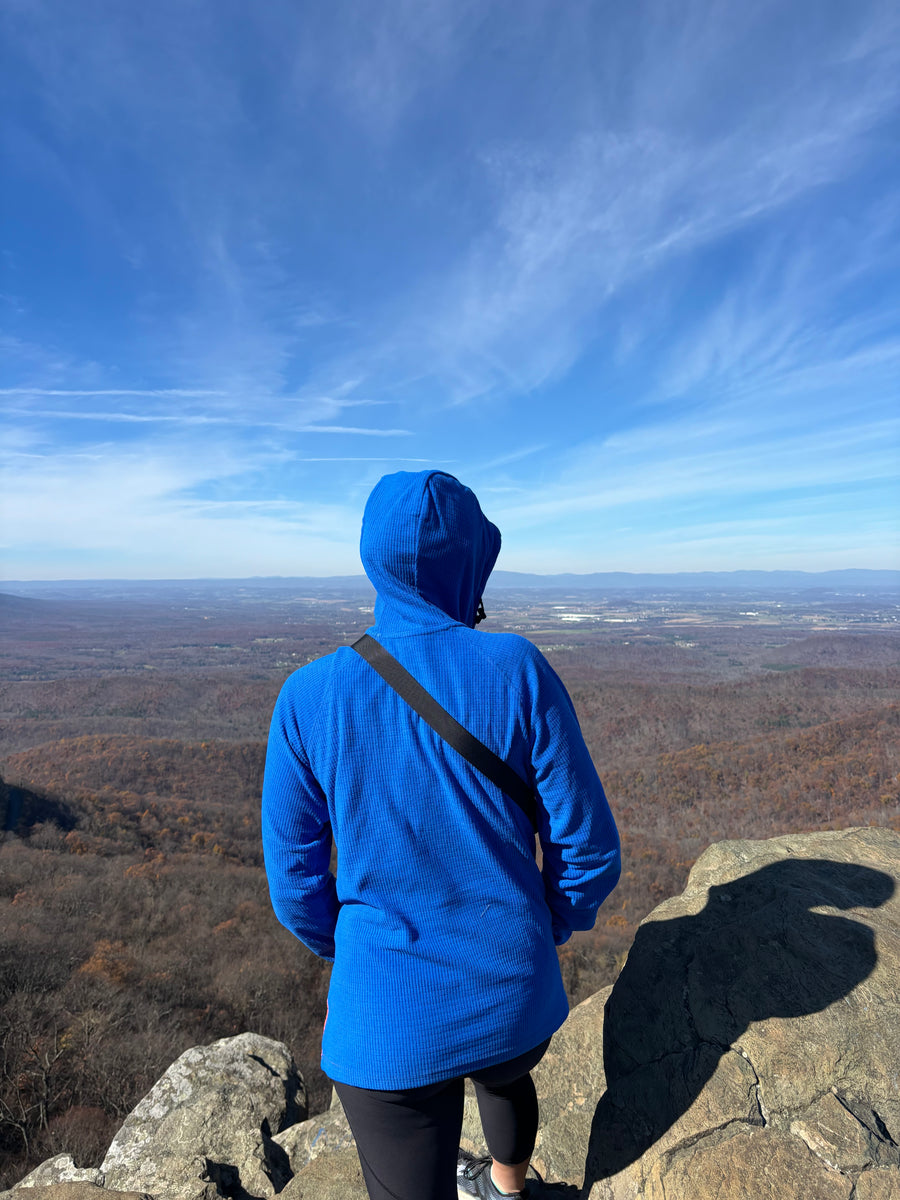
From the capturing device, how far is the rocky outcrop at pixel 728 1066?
6.39 ft

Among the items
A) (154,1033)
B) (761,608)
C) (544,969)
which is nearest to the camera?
(544,969)

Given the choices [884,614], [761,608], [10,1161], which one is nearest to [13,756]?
[10,1161]

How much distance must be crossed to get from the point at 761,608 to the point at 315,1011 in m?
180

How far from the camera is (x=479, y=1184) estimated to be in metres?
2.23

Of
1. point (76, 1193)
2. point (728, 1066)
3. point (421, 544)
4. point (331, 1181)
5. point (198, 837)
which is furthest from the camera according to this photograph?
point (198, 837)

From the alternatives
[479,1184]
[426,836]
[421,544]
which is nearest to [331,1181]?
[479,1184]

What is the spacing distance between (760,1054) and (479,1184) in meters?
1.23

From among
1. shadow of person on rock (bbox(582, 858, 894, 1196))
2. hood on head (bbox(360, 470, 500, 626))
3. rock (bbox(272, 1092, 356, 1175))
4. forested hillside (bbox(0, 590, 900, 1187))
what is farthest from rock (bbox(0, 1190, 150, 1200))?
forested hillside (bbox(0, 590, 900, 1187))

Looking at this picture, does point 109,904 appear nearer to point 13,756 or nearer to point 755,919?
point 755,919

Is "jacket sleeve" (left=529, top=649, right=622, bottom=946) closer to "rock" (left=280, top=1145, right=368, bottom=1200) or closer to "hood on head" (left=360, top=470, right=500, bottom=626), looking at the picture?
"hood on head" (left=360, top=470, right=500, bottom=626)

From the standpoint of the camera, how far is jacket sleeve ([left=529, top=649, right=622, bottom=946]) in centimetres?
143

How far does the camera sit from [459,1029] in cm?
138

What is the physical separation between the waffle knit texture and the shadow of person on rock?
1.25 metres

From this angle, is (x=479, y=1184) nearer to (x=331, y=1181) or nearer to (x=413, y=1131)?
(x=331, y=1181)
